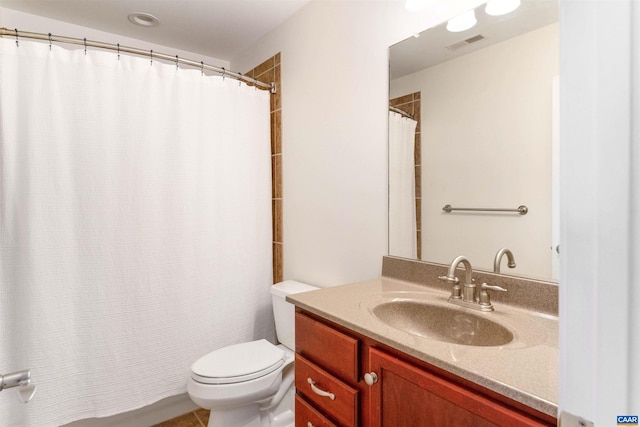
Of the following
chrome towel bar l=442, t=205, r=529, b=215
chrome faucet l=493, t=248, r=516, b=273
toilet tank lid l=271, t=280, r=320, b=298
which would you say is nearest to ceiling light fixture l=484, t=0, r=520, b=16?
chrome towel bar l=442, t=205, r=529, b=215

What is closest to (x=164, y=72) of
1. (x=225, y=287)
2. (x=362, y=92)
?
(x=362, y=92)

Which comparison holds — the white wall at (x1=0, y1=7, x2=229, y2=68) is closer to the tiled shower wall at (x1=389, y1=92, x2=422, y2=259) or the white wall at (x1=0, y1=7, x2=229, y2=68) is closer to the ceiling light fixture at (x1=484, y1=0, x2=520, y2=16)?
the tiled shower wall at (x1=389, y1=92, x2=422, y2=259)

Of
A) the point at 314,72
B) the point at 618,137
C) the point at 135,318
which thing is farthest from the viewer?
the point at 314,72

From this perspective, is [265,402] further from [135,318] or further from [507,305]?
[507,305]

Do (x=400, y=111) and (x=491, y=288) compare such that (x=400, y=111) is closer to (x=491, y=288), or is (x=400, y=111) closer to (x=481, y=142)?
(x=481, y=142)

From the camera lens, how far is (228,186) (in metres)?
2.06

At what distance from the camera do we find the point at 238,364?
1.63 meters

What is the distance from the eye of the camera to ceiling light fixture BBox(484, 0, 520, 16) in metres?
1.17

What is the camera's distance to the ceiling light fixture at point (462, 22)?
1.25m

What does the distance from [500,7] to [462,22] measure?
0.13 m

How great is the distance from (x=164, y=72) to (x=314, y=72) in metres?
0.83

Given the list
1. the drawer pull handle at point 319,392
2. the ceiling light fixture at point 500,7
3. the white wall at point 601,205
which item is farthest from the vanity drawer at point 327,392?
the ceiling light fixture at point 500,7

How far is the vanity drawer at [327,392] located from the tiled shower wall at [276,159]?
1.12 metres

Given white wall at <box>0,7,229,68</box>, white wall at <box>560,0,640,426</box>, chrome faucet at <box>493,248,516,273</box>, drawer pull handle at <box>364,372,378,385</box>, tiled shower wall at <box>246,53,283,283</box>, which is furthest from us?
tiled shower wall at <box>246,53,283,283</box>
